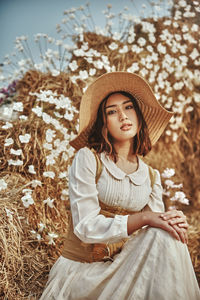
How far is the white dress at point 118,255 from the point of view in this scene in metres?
1.12

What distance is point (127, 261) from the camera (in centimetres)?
125

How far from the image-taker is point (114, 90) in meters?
1.67

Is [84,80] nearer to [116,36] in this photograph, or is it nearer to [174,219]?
[116,36]

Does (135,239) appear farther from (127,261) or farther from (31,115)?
(31,115)

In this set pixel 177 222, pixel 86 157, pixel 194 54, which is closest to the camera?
pixel 177 222

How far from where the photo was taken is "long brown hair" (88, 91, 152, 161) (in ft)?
5.33

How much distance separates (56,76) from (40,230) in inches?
63.0

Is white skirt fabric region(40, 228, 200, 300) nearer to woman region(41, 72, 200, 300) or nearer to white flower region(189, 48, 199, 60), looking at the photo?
woman region(41, 72, 200, 300)

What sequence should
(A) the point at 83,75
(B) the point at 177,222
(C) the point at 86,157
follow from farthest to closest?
1. (A) the point at 83,75
2. (C) the point at 86,157
3. (B) the point at 177,222

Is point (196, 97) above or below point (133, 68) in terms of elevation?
below

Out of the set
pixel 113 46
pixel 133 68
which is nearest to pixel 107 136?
pixel 133 68

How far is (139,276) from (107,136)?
793mm

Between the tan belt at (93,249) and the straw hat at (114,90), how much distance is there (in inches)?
19.0

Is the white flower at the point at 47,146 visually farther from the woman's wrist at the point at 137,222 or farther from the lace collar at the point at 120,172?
the woman's wrist at the point at 137,222
